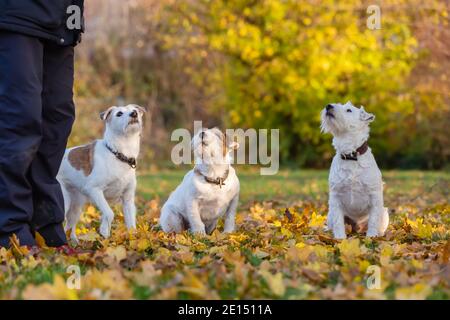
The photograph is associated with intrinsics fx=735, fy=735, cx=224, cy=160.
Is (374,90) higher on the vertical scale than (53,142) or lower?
higher

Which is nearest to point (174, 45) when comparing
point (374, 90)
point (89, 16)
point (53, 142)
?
point (89, 16)

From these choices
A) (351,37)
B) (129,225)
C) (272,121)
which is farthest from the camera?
(272,121)

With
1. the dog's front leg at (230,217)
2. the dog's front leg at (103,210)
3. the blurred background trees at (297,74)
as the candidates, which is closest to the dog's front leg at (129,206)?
the dog's front leg at (103,210)

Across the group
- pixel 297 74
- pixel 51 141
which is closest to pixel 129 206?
pixel 51 141

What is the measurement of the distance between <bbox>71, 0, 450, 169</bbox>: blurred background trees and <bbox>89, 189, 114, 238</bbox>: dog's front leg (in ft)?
33.7

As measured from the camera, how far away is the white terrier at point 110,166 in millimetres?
6387

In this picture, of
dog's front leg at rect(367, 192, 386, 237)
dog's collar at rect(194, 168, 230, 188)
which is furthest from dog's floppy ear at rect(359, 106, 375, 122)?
dog's collar at rect(194, 168, 230, 188)

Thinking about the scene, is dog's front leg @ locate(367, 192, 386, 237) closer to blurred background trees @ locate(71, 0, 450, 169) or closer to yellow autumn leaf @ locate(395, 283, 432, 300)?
yellow autumn leaf @ locate(395, 283, 432, 300)

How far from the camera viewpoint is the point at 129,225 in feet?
21.2

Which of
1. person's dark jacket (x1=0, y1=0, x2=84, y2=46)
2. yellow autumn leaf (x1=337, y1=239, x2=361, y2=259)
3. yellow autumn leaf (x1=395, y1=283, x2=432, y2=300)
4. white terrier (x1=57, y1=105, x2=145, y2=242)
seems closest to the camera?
yellow autumn leaf (x1=395, y1=283, x2=432, y2=300)

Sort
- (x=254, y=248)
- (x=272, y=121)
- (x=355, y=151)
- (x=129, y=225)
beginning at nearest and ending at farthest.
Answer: (x=254, y=248) → (x=355, y=151) → (x=129, y=225) → (x=272, y=121)

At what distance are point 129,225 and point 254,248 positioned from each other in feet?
5.92

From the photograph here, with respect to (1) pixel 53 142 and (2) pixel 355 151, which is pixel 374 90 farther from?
(1) pixel 53 142

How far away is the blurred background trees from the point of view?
1725 centimetres
